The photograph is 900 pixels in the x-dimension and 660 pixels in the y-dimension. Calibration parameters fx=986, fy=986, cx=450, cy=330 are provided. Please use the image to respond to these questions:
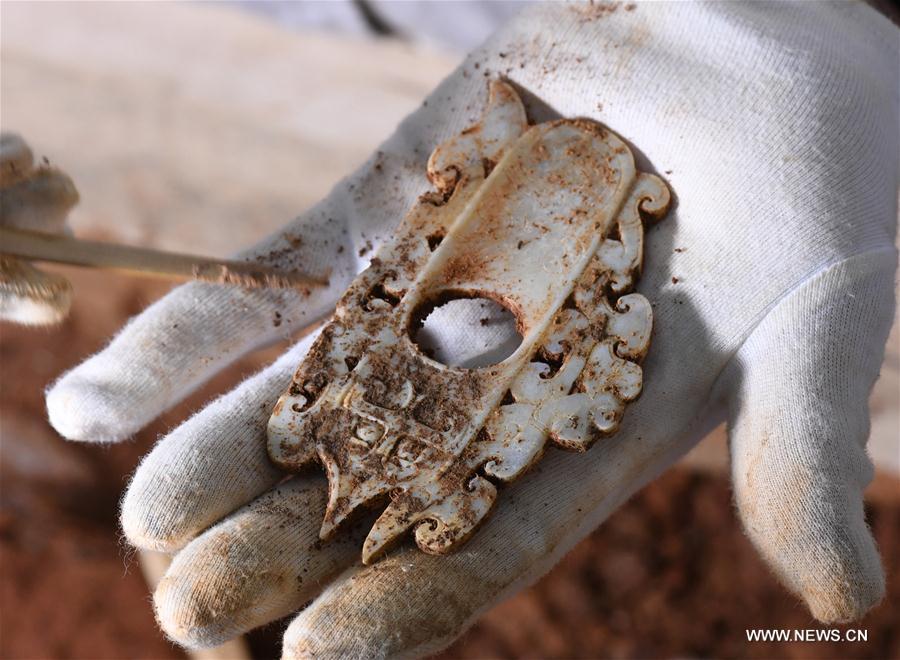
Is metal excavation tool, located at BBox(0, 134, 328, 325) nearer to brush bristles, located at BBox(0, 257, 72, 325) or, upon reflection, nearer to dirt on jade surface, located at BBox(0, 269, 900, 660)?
brush bristles, located at BBox(0, 257, 72, 325)

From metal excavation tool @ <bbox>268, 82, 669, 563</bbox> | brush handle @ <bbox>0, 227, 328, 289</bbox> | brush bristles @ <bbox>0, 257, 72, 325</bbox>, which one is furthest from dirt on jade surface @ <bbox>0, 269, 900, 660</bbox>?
metal excavation tool @ <bbox>268, 82, 669, 563</bbox>

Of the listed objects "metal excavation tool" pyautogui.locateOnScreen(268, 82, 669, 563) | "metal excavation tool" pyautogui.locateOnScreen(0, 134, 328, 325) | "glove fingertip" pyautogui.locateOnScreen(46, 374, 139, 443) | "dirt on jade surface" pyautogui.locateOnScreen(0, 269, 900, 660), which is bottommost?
"dirt on jade surface" pyautogui.locateOnScreen(0, 269, 900, 660)

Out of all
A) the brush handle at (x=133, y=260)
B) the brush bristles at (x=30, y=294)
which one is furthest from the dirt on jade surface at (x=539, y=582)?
the brush handle at (x=133, y=260)

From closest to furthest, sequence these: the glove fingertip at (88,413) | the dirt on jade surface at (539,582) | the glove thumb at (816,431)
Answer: the glove thumb at (816,431) < the glove fingertip at (88,413) < the dirt on jade surface at (539,582)

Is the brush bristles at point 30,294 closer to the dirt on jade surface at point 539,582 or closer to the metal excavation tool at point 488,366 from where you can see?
the metal excavation tool at point 488,366

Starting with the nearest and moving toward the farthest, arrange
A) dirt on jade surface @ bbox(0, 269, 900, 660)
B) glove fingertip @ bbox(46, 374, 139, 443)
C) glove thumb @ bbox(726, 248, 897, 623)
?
glove thumb @ bbox(726, 248, 897, 623)
glove fingertip @ bbox(46, 374, 139, 443)
dirt on jade surface @ bbox(0, 269, 900, 660)

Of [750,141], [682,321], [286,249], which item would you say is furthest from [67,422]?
[750,141]
